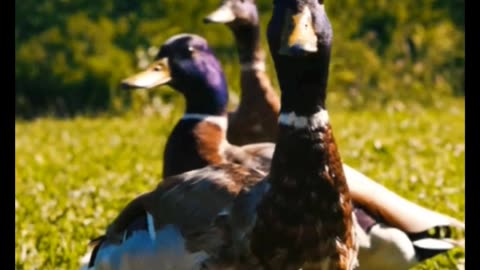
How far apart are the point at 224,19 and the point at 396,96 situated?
909cm

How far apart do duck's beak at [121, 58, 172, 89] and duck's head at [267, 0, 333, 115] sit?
1963mm

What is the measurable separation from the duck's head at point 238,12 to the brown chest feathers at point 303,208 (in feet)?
10.2

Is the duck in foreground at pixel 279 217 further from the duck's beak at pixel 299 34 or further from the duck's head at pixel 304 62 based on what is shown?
the duck's beak at pixel 299 34

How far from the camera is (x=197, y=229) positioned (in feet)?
13.9

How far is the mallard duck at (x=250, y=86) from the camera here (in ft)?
21.8

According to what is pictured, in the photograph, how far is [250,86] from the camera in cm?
686

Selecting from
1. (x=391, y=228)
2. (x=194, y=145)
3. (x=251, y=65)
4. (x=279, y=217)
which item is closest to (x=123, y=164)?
(x=251, y=65)

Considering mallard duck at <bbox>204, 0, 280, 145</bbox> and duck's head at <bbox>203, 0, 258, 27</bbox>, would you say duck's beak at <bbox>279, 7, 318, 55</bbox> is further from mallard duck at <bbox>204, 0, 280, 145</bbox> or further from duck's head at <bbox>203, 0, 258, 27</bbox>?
duck's head at <bbox>203, 0, 258, 27</bbox>

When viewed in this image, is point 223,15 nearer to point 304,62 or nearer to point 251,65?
point 251,65

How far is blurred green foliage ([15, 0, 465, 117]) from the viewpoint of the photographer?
16094 mm

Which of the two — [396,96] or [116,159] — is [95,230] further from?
[396,96]

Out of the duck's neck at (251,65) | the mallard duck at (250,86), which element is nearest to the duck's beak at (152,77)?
the mallard duck at (250,86)
